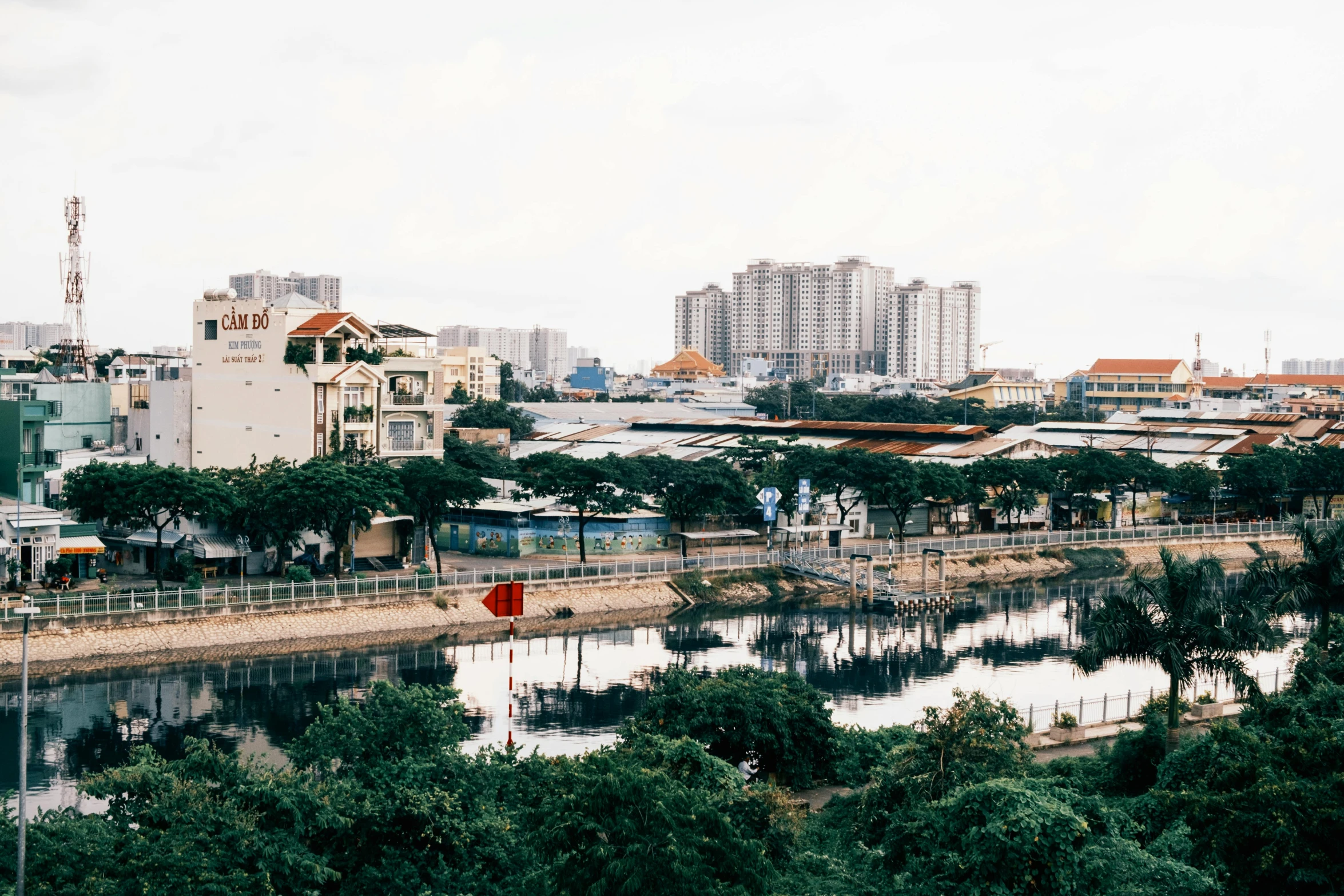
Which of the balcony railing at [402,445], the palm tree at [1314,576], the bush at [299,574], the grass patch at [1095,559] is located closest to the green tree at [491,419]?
the balcony railing at [402,445]

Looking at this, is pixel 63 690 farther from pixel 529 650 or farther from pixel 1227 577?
pixel 1227 577

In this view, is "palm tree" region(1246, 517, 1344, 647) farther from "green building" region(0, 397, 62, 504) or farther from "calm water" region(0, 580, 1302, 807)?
"green building" region(0, 397, 62, 504)

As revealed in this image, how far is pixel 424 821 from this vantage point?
55.8ft

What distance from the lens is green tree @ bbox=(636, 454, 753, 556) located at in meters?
54.4

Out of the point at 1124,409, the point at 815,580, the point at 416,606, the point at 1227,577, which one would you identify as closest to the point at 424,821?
the point at 416,606

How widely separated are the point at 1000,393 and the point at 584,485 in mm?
93506

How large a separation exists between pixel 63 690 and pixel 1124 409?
355 ft

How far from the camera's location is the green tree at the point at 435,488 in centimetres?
4647

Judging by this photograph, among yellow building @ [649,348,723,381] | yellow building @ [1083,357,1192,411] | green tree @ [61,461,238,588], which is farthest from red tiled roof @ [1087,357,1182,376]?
green tree @ [61,461,238,588]

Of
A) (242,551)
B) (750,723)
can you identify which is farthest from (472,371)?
(750,723)

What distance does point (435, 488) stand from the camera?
46625 millimetres

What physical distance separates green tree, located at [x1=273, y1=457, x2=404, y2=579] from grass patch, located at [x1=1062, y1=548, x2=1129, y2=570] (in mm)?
29328

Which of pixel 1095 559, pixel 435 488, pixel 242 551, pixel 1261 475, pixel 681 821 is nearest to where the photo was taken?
pixel 681 821

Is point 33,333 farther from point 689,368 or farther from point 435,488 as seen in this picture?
point 435,488
